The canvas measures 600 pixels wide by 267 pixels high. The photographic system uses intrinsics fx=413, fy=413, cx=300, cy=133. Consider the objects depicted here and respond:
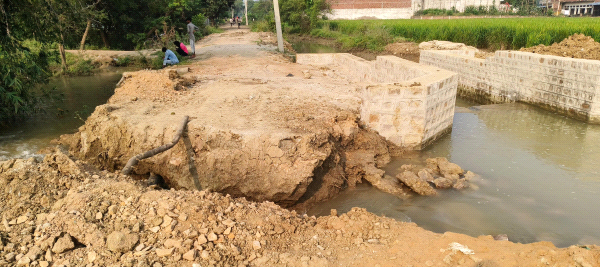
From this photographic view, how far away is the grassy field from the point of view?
16.4m

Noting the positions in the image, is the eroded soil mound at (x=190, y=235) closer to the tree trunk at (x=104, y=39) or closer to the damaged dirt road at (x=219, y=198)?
the damaged dirt road at (x=219, y=198)

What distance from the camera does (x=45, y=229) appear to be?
3.61m

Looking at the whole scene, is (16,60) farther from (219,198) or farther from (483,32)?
(483,32)

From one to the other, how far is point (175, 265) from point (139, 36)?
18.0 m

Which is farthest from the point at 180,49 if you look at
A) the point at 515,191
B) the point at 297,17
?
the point at 297,17

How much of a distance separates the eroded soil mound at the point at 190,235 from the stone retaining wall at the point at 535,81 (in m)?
6.68

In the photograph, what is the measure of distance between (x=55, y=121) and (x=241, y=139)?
5541mm

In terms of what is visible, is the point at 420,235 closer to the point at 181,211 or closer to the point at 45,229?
the point at 181,211

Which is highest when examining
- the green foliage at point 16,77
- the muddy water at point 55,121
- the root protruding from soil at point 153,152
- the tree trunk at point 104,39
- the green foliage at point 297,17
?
the green foliage at point 297,17

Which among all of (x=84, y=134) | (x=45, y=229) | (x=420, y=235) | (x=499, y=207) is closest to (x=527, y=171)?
(x=499, y=207)

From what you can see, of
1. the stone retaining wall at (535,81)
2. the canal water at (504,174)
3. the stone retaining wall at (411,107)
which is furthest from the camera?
the stone retaining wall at (535,81)

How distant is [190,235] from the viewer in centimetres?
362

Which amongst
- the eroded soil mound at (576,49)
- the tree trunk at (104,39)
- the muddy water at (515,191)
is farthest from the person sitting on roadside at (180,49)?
the eroded soil mound at (576,49)

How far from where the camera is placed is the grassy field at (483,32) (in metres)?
16.4
